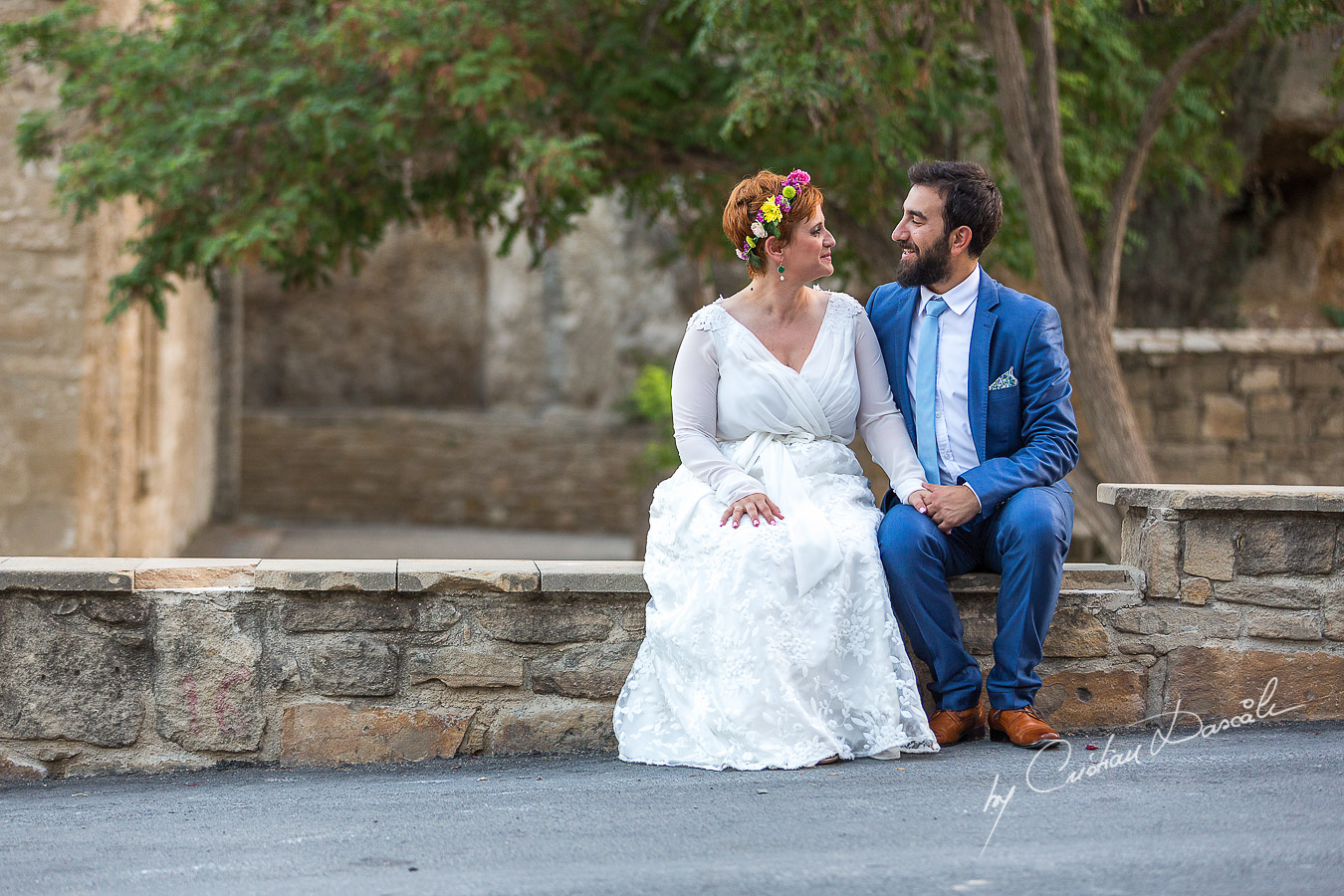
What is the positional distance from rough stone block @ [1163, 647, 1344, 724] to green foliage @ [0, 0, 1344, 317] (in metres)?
3.07

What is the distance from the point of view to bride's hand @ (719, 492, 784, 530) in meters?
3.04

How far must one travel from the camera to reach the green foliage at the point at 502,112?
589cm

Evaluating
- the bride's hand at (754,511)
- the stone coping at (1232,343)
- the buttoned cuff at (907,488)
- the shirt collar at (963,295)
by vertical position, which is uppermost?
the stone coping at (1232,343)

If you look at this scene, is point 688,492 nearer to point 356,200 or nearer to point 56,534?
point 356,200

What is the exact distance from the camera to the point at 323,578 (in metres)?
3.12

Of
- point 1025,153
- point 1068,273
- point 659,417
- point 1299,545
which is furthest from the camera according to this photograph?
point 659,417

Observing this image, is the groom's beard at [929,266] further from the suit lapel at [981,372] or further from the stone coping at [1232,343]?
the stone coping at [1232,343]

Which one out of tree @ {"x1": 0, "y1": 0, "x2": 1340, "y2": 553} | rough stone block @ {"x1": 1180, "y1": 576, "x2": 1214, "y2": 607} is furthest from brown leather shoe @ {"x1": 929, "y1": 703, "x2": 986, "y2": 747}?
tree @ {"x1": 0, "y1": 0, "x2": 1340, "y2": 553}

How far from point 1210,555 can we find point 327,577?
2419 mm

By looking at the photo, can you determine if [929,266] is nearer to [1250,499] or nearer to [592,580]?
[1250,499]

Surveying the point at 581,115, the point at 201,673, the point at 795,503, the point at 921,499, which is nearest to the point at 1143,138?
the point at 581,115

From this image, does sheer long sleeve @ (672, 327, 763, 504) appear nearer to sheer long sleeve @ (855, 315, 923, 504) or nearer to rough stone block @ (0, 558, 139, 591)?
sheer long sleeve @ (855, 315, 923, 504)

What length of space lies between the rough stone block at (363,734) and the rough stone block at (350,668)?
0.16 ft

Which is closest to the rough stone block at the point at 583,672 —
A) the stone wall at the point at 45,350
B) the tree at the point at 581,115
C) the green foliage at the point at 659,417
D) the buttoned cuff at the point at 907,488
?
the buttoned cuff at the point at 907,488
